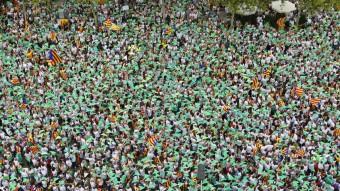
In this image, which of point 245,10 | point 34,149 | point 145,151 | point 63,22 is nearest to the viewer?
point 34,149

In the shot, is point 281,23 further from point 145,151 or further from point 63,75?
point 145,151

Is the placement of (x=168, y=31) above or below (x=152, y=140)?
above

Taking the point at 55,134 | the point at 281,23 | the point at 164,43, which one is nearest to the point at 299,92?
the point at 281,23

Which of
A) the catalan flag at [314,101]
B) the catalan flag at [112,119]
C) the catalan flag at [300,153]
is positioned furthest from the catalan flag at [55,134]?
the catalan flag at [314,101]

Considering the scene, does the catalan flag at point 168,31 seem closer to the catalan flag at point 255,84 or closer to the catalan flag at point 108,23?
the catalan flag at point 108,23

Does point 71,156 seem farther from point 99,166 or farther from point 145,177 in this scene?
point 145,177

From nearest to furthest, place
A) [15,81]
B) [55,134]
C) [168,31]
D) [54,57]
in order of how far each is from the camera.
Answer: [55,134] → [15,81] → [54,57] → [168,31]
